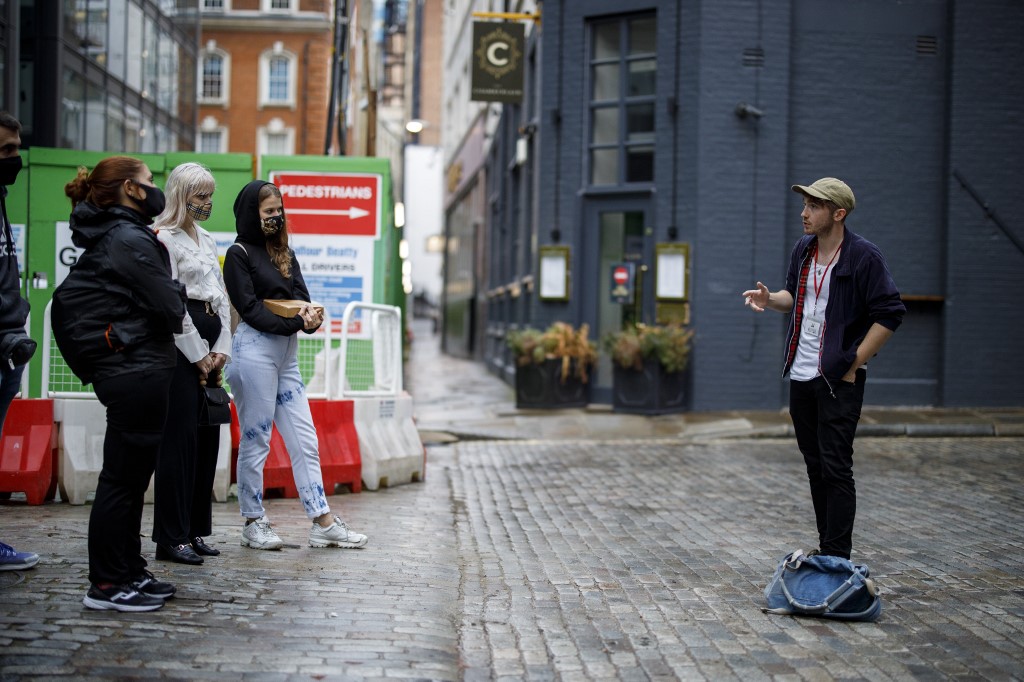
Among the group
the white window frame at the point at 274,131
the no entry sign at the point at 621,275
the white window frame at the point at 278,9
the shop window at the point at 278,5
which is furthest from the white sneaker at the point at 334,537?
the shop window at the point at 278,5

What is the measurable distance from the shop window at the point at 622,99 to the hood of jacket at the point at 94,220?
39.0ft

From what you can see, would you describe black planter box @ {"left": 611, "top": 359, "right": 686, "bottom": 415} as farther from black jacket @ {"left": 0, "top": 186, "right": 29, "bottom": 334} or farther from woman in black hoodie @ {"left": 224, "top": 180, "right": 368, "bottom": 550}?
black jacket @ {"left": 0, "top": 186, "right": 29, "bottom": 334}

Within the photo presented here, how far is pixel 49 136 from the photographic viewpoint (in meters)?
21.0

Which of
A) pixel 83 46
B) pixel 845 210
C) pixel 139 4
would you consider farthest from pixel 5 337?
pixel 139 4

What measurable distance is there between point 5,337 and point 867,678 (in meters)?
3.73

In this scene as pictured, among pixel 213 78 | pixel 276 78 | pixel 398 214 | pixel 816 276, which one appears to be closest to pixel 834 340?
pixel 816 276

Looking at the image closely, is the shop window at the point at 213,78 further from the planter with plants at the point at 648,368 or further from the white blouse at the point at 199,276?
the white blouse at the point at 199,276

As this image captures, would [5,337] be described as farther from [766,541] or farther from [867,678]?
[766,541]

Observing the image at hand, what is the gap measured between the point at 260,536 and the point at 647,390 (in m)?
9.08

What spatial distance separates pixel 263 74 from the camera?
159ft

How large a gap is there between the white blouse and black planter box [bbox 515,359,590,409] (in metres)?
9.38

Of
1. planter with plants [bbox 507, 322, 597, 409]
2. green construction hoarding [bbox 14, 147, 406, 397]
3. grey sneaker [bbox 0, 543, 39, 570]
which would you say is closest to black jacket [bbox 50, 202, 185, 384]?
grey sneaker [bbox 0, 543, 39, 570]

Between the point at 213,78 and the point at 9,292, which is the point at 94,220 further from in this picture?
the point at 213,78

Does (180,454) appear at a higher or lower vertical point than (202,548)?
higher
